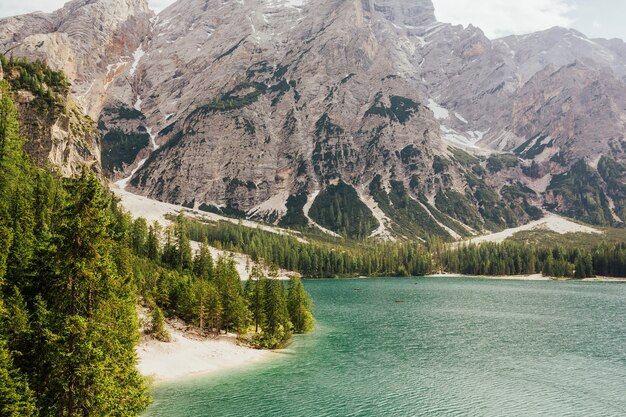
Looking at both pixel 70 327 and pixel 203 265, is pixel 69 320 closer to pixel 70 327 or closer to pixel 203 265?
pixel 70 327

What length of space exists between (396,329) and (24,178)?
78.5 m

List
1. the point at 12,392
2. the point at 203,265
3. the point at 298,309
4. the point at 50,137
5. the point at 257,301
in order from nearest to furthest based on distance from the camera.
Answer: the point at 12,392
the point at 257,301
the point at 298,309
the point at 203,265
the point at 50,137

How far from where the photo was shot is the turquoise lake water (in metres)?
51.1

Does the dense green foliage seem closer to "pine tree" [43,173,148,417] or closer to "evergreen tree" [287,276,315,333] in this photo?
"pine tree" [43,173,148,417]

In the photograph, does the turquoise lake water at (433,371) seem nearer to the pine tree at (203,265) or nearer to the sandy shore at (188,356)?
the sandy shore at (188,356)

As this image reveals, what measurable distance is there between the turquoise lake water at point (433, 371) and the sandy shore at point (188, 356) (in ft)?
11.1

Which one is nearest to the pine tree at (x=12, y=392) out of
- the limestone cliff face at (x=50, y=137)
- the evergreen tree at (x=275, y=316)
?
the evergreen tree at (x=275, y=316)

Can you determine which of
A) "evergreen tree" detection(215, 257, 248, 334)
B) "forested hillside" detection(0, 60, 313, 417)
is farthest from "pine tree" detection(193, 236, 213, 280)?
"forested hillside" detection(0, 60, 313, 417)

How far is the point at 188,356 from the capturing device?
67.8m

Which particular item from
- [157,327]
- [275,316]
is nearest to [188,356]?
[157,327]

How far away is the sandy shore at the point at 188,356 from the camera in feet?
203

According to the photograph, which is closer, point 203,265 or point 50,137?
point 203,265

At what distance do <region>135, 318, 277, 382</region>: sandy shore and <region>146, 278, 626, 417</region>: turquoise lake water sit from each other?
339 cm

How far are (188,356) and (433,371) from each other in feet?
123
